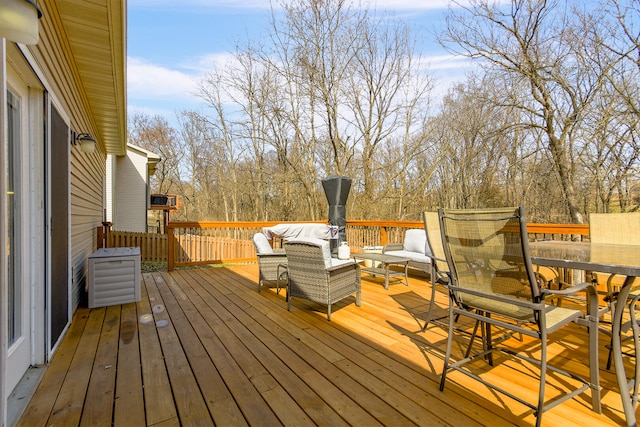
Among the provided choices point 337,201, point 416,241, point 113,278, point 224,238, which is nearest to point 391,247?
point 416,241

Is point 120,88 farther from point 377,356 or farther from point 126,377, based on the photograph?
point 377,356

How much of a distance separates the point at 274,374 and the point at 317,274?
4.46 feet

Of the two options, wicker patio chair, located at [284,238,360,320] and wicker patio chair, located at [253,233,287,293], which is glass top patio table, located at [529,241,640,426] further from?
wicker patio chair, located at [253,233,287,293]

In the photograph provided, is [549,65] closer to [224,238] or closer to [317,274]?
[317,274]

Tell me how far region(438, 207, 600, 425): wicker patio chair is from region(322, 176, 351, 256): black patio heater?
4548mm

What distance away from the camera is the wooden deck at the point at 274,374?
74.4 inches

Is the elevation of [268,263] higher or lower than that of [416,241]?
lower

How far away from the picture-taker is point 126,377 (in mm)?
2354

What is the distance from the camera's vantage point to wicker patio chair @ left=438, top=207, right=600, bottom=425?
5.60 feet

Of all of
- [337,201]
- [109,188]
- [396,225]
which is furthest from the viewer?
[109,188]

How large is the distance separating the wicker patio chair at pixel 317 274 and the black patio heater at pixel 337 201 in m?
2.63

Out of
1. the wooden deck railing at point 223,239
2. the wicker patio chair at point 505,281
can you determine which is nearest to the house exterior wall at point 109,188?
the wooden deck railing at point 223,239

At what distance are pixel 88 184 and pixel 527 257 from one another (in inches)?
236

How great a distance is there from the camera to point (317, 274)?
3609mm
